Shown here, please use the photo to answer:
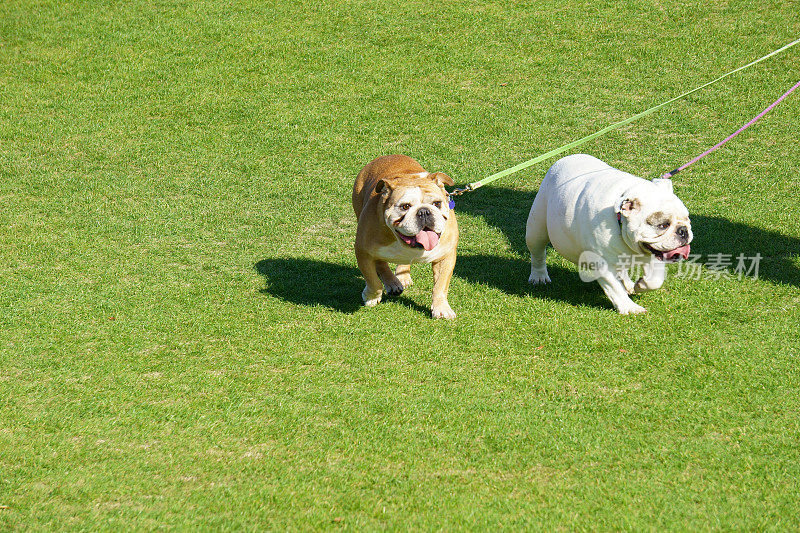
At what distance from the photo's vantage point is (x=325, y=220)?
1020 centimetres

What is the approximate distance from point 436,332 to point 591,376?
1.39 m

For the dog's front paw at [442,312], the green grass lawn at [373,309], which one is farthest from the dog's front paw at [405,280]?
the dog's front paw at [442,312]

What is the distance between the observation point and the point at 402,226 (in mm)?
6289

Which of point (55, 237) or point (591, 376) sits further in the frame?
point (55, 237)

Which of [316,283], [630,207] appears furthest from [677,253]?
[316,283]

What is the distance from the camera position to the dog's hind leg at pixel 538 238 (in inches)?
293

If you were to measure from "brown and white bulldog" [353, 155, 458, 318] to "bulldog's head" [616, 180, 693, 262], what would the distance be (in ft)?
4.67

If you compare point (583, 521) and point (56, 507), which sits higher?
point (583, 521)

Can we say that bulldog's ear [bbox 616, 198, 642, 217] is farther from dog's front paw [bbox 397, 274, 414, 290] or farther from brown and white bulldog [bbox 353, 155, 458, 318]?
dog's front paw [bbox 397, 274, 414, 290]

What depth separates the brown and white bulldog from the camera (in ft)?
20.7

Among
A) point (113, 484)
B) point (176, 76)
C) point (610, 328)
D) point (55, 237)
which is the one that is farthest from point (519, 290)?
point (176, 76)

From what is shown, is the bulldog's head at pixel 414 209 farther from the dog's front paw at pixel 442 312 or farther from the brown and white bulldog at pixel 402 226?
the dog's front paw at pixel 442 312

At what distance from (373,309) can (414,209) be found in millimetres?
1453

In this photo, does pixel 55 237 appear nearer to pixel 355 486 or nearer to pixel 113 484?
pixel 113 484
